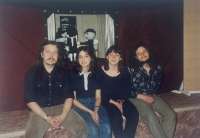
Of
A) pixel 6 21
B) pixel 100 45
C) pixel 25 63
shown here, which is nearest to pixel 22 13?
pixel 6 21

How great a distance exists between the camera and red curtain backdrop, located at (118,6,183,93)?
12.9 feet

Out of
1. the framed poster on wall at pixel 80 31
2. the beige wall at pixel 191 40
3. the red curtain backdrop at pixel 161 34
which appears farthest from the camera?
the red curtain backdrop at pixel 161 34

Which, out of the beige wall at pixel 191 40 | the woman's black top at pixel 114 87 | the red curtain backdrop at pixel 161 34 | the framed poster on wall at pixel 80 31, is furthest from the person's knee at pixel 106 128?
the beige wall at pixel 191 40

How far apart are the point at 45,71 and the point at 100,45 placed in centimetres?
157

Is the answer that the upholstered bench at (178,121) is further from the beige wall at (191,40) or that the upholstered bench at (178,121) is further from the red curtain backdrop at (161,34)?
the red curtain backdrop at (161,34)

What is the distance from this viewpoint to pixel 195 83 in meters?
3.88

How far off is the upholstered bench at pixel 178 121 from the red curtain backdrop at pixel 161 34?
2.39 ft

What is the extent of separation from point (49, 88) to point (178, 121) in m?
1.87

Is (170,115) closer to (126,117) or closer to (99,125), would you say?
(126,117)

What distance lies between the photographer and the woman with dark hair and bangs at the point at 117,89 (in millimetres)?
2471

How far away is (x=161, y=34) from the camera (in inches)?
161

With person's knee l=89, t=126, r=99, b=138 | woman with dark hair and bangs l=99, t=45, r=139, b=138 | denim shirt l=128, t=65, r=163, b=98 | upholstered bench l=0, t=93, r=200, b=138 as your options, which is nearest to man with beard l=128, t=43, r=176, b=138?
denim shirt l=128, t=65, r=163, b=98

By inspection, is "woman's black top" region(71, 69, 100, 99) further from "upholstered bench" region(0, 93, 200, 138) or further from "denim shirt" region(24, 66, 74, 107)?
"upholstered bench" region(0, 93, 200, 138)

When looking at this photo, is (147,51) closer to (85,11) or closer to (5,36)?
(85,11)
